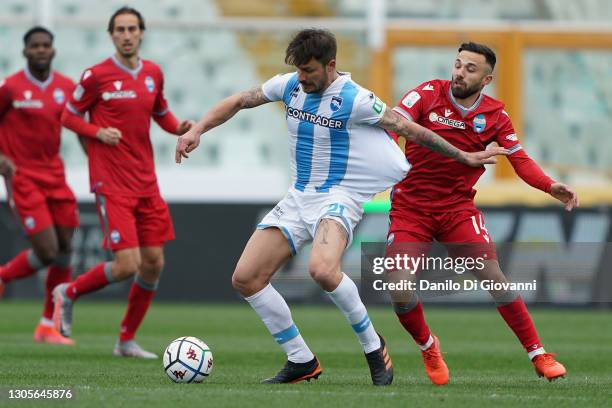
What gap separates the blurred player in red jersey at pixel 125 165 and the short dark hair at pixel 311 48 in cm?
262

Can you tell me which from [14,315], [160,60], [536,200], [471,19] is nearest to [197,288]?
[14,315]

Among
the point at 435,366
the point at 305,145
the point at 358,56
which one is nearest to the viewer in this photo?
the point at 305,145

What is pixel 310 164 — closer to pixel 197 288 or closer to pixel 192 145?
pixel 192 145

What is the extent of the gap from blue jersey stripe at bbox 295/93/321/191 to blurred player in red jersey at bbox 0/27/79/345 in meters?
3.95

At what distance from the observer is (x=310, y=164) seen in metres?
7.47

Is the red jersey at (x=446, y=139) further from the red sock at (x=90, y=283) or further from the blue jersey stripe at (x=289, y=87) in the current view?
the red sock at (x=90, y=283)

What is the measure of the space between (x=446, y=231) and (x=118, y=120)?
292 cm

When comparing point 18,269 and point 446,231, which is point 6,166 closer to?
point 18,269

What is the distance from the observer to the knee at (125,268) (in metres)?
9.42

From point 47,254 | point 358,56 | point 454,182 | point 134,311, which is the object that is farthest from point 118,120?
point 358,56

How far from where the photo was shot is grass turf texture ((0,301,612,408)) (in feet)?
21.9

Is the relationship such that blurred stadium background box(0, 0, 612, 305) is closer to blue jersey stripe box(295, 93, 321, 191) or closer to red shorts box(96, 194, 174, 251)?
red shorts box(96, 194, 174, 251)

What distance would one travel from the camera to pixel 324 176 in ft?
24.4

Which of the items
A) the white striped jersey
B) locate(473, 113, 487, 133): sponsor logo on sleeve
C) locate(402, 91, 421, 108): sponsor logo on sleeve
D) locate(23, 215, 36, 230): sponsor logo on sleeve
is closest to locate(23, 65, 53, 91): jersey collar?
locate(23, 215, 36, 230): sponsor logo on sleeve
